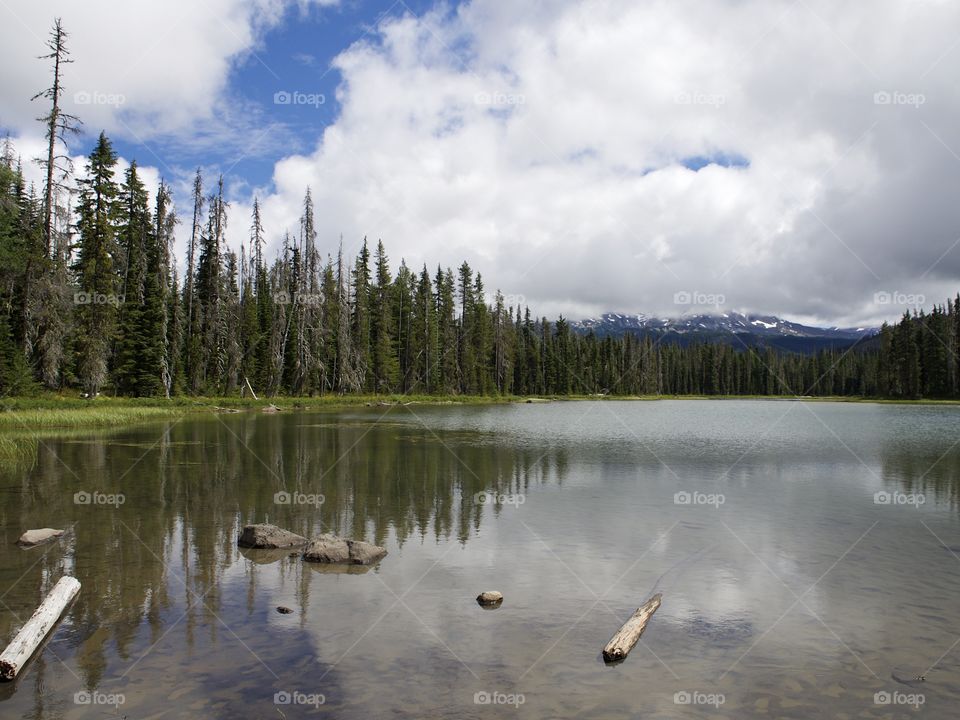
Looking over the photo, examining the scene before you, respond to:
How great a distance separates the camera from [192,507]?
17594mm

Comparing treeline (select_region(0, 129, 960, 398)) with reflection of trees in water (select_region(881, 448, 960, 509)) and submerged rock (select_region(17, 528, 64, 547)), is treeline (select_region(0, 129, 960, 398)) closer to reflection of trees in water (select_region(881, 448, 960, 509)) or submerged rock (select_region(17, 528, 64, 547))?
submerged rock (select_region(17, 528, 64, 547))

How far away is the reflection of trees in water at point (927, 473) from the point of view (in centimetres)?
2162

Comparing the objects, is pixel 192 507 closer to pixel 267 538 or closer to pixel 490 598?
pixel 267 538

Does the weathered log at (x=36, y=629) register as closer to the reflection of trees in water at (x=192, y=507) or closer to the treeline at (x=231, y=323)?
the reflection of trees in water at (x=192, y=507)

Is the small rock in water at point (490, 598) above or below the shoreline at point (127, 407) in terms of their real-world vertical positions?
below

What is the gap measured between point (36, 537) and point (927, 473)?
30.8m

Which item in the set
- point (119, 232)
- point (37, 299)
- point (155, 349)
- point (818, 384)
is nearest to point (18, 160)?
point (119, 232)

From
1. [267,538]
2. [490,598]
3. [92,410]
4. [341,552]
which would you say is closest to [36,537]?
[267,538]

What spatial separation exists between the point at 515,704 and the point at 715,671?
2877 mm

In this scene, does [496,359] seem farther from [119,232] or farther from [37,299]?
[37,299]

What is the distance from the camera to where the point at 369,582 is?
38.3 ft

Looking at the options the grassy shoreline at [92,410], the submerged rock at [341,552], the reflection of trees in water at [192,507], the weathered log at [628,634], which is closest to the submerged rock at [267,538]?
the reflection of trees in water at [192,507]

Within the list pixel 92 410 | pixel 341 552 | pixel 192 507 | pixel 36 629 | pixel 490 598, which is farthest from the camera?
pixel 92 410

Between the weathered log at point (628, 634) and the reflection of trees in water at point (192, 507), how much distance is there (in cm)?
528
